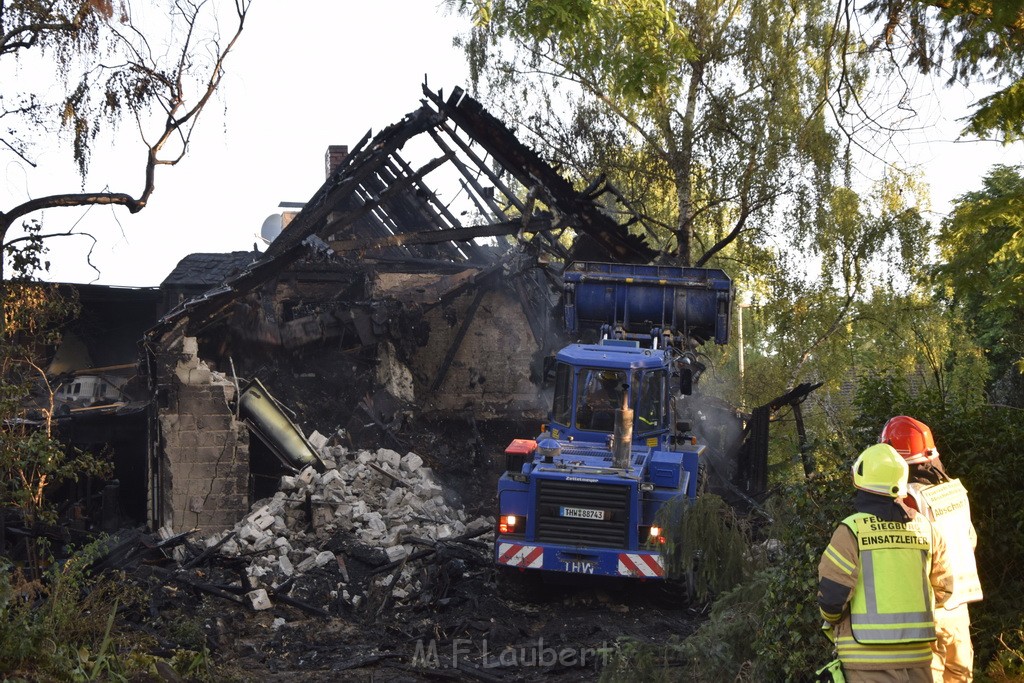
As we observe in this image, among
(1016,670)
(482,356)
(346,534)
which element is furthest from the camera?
(482,356)

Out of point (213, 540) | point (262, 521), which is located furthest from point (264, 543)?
point (213, 540)

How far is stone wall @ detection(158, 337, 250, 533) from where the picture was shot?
14719 millimetres

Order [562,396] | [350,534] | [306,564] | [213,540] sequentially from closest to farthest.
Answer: [562,396]
[306,564]
[350,534]
[213,540]

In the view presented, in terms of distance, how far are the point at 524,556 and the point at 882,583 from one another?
6451 mm

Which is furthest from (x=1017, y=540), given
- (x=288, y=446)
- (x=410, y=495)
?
(x=288, y=446)

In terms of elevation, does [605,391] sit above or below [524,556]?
above

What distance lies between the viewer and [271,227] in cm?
2680

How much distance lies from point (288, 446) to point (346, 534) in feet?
7.91

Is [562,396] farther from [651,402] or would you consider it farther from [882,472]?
[882,472]

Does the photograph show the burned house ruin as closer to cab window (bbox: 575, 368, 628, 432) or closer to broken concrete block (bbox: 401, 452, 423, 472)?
broken concrete block (bbox: 401, 452, 423, 472)

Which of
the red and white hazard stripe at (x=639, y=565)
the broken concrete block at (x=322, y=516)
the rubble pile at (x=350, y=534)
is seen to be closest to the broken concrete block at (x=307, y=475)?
the rubble pile at (x=350, y=534)

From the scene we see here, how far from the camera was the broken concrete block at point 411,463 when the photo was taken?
16469 mm

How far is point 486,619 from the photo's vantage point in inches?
426

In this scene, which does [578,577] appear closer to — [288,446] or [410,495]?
[410,495]
